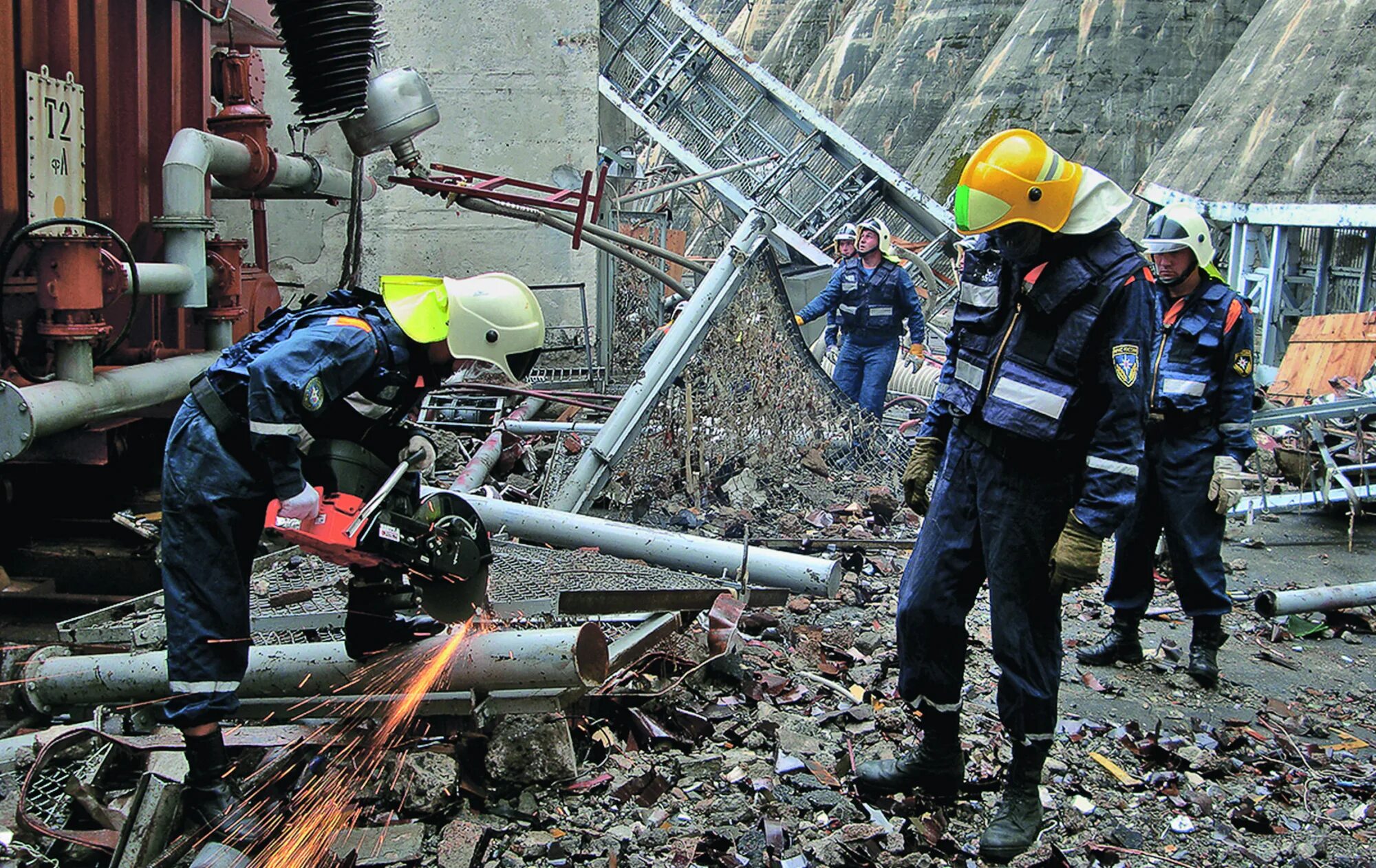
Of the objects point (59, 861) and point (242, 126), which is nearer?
point (59, 861)

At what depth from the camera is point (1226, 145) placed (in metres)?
17.5

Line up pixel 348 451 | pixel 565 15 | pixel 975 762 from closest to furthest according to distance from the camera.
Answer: pixel 348 451 < pixel 975 762 < pixel 565 15

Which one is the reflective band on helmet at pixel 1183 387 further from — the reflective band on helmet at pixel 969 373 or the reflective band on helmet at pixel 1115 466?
the reflective band on helmet at pixel 1115 466

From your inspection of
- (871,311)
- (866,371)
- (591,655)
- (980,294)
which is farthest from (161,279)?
(866,371)

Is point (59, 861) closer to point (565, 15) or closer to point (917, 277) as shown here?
point (565, 15)

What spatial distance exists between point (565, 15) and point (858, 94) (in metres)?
25.7

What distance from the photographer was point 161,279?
211 inches

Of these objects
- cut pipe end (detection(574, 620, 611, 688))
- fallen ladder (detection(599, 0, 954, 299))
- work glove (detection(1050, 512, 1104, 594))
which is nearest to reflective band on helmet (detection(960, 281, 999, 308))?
work glove (detection(1050, 512, 1104, 594))

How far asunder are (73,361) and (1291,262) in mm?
11974

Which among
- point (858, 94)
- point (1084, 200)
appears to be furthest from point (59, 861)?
point (858, 94)

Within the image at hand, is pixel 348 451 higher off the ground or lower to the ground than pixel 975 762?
higher

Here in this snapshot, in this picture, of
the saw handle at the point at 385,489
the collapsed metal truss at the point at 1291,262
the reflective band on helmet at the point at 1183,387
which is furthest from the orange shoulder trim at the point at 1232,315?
the collapsed metal truss at the point at 1291,262

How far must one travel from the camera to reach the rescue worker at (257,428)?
3221 millimetres

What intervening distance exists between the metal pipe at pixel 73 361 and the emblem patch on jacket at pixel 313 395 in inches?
89.2
